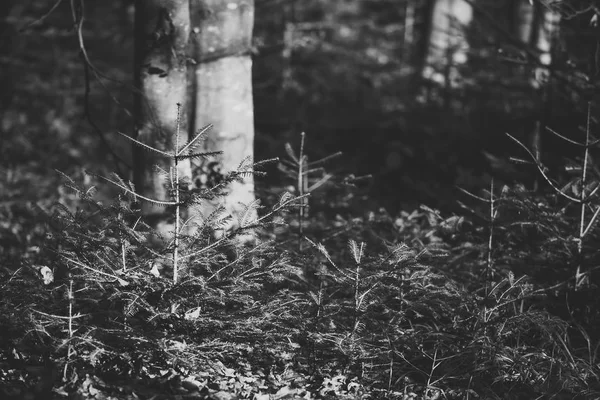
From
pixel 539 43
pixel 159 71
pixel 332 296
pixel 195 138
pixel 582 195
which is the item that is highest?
pixel 539 43

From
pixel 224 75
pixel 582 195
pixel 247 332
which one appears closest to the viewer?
pixel 247 332

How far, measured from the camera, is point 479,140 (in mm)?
8289

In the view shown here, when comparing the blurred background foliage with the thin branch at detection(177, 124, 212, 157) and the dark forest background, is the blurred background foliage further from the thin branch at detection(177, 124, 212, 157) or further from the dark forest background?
the thin branch at detection(177, 124, 212, 157)

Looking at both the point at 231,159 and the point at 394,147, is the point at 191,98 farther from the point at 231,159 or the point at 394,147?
the point at 394,147

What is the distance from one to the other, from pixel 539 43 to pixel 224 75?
665 centimetres

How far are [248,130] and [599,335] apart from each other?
10.5 feet

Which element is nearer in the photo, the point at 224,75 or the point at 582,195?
the point at 582,195

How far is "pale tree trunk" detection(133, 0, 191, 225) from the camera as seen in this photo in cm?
469

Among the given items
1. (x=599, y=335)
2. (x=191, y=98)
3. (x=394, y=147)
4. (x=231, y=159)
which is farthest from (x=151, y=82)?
(x=394, y=147)

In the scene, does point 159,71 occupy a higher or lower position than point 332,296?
higher

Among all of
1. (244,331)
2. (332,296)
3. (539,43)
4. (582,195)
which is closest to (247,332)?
(244,331)

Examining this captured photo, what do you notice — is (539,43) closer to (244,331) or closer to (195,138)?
(195,138)

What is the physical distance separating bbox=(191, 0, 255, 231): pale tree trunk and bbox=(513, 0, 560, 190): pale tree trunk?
2.40m

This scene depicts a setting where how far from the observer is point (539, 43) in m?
9.84
